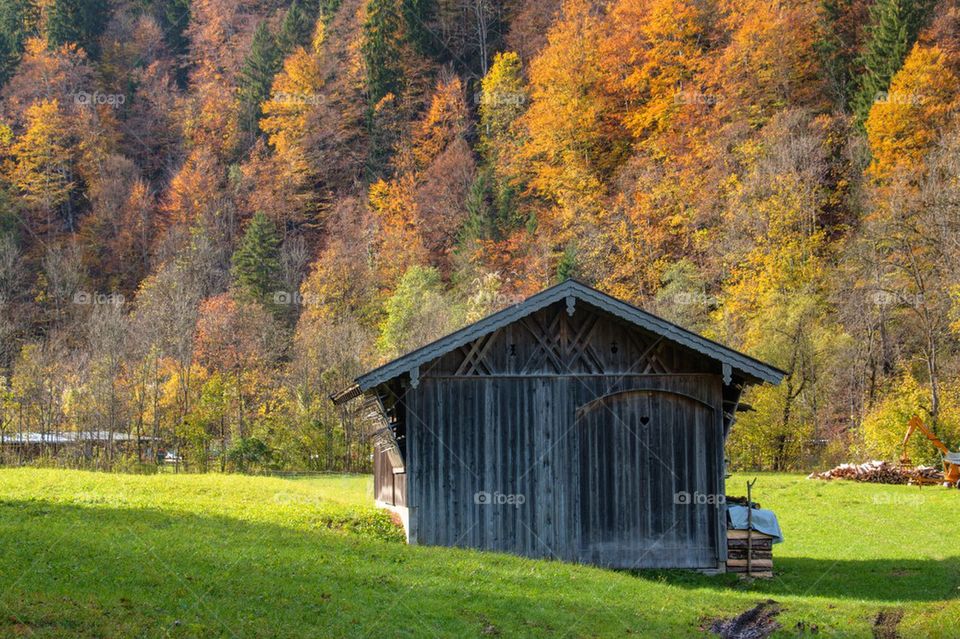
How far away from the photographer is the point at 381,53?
108250 millimetres

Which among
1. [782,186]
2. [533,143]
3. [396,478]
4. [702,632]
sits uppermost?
[533,143]

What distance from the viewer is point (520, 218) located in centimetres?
8612

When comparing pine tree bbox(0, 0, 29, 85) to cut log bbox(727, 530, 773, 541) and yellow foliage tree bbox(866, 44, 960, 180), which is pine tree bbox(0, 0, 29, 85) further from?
cut log bbox(727, 530, 773, 541)

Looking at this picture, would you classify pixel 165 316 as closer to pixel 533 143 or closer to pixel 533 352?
pixel 533 143

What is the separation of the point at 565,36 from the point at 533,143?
12.0 m

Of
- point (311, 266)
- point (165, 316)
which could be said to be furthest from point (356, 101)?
point (165, 316)

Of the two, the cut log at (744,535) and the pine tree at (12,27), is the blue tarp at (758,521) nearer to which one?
the cut log at (744,535)

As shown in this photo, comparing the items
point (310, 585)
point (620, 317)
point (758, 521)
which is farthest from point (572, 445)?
point (310, 585)

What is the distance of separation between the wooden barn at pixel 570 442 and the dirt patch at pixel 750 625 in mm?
4821

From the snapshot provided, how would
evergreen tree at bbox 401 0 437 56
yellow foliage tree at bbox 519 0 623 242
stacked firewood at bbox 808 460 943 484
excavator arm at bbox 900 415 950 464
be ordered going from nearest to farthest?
1. stacked firewood at bbox 808 460 943 484
2. excavator arm at bbox 900 415 950 464
3. yellow foliage tree at bbox 519 0 623 242
4. evergreen tree at bbox 401 0 437 56

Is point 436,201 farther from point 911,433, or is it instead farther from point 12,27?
point 911,433

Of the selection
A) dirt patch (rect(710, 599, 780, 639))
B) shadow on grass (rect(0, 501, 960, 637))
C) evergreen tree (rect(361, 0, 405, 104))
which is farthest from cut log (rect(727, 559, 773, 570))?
evergreen tree (rect(361, 0, 405, 104))

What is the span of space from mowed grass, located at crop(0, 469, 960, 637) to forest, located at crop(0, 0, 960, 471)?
21566mm

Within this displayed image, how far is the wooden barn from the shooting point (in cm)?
2228
